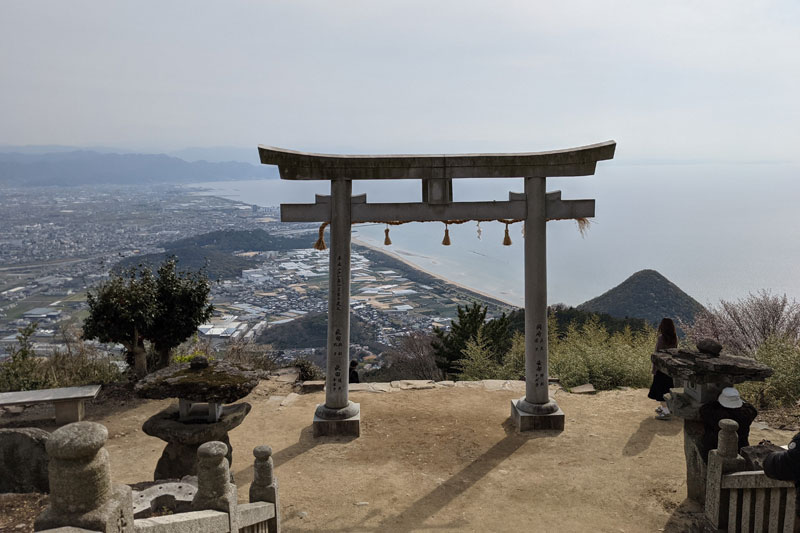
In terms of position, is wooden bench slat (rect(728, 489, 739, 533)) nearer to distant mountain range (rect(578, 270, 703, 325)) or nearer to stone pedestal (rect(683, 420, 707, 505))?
stone pedestal (rect(683, 420, 707, 505))

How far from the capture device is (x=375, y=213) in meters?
8.12

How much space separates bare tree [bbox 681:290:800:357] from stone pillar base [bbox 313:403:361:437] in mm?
9477

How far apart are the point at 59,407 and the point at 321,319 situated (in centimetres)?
1979

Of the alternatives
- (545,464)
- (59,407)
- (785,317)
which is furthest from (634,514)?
(785,317)

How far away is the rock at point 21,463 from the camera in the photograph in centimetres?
589

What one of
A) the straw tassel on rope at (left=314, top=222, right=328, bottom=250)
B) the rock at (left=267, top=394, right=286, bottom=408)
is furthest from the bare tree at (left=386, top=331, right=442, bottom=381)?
the straw tassel on rope at (left=314, top=222, right=328, bottom=250)

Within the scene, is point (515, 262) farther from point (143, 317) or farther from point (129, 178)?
point (129, 178)

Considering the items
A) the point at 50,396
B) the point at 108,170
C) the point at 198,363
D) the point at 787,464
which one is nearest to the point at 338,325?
the point at 198,363

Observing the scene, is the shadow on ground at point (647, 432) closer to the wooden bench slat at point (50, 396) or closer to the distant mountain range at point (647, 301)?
the wooden bench slat at point (50, 396)

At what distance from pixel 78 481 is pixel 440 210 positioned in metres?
6.12

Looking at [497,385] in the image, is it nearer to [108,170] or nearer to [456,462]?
[456,462]

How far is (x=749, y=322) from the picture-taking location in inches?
551

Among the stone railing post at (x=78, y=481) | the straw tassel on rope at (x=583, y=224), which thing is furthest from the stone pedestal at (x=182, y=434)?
the straw tassel on rope at (x=583, y=224)

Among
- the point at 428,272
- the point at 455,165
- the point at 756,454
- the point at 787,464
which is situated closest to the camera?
the point at 787,464
